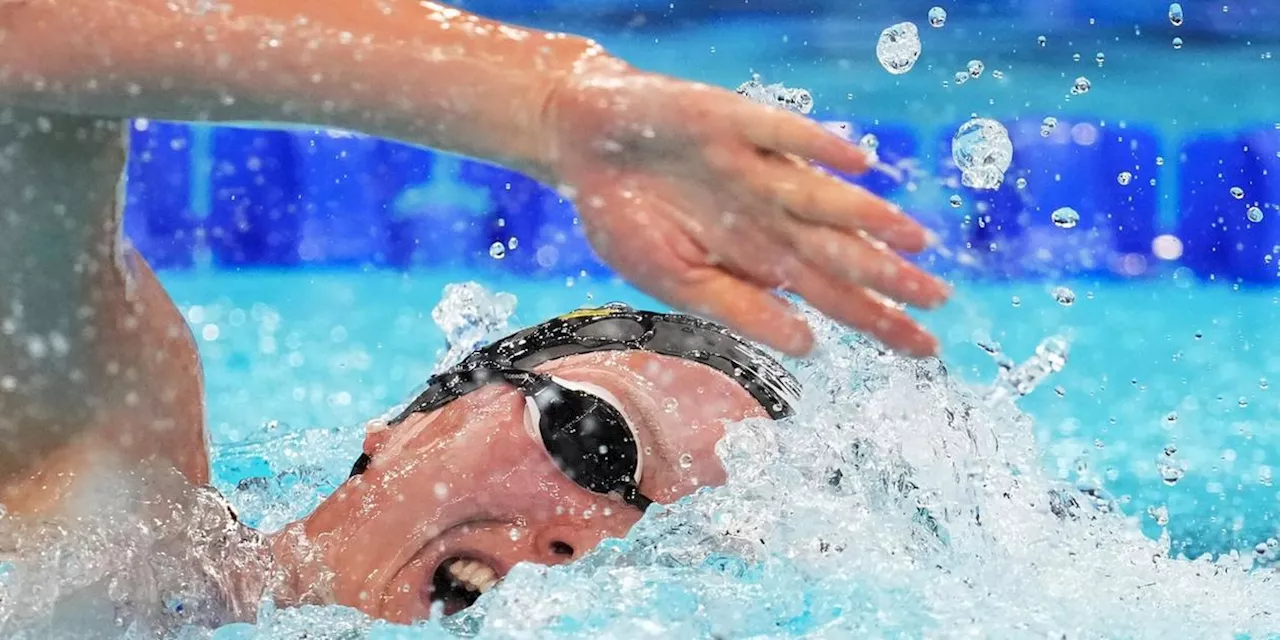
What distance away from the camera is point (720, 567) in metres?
1.21

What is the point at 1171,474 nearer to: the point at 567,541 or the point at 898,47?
the point at 898,47

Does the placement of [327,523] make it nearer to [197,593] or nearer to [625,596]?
[197,593]

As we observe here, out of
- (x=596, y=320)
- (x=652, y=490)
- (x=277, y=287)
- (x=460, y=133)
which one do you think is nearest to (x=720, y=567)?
(x=652, y=490)

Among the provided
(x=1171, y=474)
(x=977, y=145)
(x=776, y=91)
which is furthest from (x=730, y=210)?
(x=776, y=91)

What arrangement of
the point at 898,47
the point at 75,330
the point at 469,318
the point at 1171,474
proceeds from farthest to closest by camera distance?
the point at 898,47, the point at 1171,474, the point at 469,318, the point at 75,330

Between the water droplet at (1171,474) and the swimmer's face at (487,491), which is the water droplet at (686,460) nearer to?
the swimmer's face at (487,491)

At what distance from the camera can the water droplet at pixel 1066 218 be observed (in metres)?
2.87

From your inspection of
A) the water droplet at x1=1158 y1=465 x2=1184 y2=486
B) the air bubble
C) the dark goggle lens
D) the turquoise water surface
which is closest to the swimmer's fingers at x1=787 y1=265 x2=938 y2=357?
the dark goggle lens

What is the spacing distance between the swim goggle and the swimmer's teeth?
0.34 feet

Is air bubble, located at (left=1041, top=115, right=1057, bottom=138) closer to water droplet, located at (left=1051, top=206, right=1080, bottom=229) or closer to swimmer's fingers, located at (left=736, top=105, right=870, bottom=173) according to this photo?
water droplet, located at (left=1051, top=206, right=1080, bottom=229)

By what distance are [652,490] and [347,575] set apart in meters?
0.27

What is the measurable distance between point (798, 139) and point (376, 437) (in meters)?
0.78

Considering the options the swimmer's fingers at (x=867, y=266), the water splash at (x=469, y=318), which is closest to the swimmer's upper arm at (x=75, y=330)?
the swimmer's fingers at (x=867, y=266)

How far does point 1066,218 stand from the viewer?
2934 millimetres
